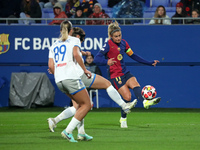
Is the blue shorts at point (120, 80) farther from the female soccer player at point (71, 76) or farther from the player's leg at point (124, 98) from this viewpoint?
the female soccer player at point (71, 76)

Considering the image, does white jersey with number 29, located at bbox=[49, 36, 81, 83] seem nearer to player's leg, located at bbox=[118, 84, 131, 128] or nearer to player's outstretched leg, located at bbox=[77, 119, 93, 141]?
player's outstretched leg, located at bbox=[77, 119, 93, 141]

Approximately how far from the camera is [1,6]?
18.4 meters

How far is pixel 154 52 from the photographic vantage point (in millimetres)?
17109

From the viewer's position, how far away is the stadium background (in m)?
17.0

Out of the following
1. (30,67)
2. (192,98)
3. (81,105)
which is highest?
(81,105)

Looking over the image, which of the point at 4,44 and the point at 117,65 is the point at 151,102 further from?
the point at 4,44

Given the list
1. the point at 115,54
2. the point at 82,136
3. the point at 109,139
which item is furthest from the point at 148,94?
the point at 82,136

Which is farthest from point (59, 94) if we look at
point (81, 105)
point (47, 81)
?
point (81, 105)

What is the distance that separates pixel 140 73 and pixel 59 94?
2.93 metres

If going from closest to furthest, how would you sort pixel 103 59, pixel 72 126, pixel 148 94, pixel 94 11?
pixel 72 126 → pixel 103 59 → pixel 148 94 → pixel 94 11

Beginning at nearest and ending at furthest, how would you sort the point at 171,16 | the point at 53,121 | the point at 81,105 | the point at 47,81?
1. the point at 81,105
2. the point at 53,121
3. the point at 47,81
4. the point at 171,16

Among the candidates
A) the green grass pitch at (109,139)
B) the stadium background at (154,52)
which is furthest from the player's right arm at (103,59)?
the stadium background at (154,52)

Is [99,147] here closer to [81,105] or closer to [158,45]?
[81,105]

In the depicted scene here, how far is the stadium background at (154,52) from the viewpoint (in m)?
17.0
